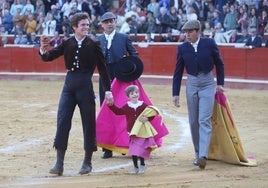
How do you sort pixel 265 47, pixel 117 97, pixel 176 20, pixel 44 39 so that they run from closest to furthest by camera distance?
pixel 44 39 < pixel 117 97 < pixel 265 47 < pixel 176 20

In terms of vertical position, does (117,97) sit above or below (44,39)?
below

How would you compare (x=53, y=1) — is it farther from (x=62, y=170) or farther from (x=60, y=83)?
(x=62, y=170)

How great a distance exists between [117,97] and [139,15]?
12.1 meters

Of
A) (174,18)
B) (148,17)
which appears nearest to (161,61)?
(174,18)

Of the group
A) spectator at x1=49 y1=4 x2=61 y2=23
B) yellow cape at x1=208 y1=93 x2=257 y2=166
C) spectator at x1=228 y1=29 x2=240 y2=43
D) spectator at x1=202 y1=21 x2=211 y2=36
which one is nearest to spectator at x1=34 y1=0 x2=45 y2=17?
spectator at x1=49 y1=4 x2=61 y2=23

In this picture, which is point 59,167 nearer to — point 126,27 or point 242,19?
point 242,19

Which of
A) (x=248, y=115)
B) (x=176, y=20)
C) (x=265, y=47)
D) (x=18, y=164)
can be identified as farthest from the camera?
(x=176, y=20)

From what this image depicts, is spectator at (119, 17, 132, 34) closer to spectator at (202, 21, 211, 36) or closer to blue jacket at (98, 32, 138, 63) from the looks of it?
spectator at (202, 21, 211, 36)

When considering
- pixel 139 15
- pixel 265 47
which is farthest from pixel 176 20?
pixel 265 47

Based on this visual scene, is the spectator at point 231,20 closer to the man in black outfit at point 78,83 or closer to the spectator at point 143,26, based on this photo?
the spectator at point 143,26

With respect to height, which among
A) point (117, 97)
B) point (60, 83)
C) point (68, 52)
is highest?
point (68, 52)

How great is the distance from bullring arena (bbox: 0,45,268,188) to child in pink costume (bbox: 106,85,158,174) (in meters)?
0.18

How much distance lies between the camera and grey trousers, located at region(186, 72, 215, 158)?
292 inches

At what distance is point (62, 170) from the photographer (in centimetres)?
701
